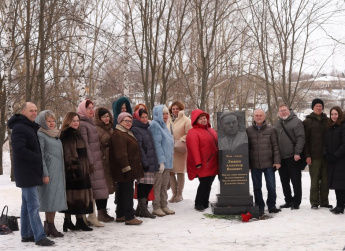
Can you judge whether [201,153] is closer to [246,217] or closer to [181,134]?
[181,134]

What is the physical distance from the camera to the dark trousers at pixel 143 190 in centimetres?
753

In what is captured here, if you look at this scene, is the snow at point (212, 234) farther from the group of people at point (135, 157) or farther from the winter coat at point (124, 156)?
the winter coat at point (124, 156)

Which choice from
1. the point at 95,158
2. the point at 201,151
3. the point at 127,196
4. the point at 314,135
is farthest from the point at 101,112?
the point at 314,135

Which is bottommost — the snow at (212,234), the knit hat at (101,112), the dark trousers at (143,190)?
the snow at (212,234)

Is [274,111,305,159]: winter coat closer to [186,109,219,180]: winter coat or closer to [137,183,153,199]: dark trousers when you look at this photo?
[186,109,219,180]: winter coat

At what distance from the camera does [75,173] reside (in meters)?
6.21

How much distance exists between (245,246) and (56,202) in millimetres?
2696

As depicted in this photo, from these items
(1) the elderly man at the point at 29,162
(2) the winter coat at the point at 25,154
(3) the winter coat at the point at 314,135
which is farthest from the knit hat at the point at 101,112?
(3) the winter coat at the point at 314,135

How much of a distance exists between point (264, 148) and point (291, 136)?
1.87 feet

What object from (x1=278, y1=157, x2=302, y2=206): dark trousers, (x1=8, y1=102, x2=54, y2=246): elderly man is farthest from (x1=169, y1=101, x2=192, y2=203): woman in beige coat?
(x1=8, y1=102, x2=54, y2=246): elderly man

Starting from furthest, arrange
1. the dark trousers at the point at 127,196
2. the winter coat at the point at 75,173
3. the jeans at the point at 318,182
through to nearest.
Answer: the jeans at the point at 318,182 < the dark trousers at the point at 127,196 < the winter coat at the point at 75,173

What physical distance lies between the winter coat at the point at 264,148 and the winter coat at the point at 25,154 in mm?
4058

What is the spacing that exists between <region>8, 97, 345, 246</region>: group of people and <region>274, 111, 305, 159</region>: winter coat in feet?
0.06

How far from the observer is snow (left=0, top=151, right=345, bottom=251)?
562cm
